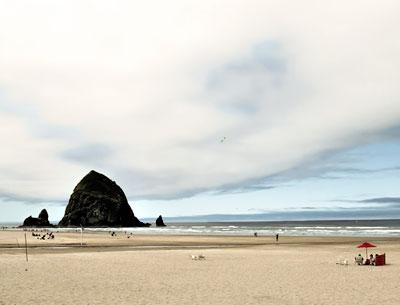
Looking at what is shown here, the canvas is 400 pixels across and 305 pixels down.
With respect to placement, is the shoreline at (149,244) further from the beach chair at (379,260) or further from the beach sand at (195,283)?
the beach chair at (379,260)

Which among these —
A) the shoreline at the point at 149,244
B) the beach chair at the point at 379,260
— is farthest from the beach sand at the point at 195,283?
the shoreline at the point at 149,244

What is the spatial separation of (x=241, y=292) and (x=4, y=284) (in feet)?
36.9

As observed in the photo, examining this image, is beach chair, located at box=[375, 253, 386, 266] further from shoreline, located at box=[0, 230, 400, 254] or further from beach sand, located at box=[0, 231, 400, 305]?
shoreline, located at box=[0, 230, 400, 254]

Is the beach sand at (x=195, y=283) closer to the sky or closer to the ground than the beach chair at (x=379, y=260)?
closer to the sky

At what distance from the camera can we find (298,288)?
67.5 feet

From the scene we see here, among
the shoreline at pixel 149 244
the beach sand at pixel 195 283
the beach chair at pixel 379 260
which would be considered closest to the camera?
the beach sand at pixel 195 283

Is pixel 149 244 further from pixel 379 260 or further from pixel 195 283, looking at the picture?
pixel 195 283

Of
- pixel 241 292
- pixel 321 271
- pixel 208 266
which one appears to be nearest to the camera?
pixel 241 292

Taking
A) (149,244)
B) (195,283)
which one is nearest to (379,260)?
(195,283)

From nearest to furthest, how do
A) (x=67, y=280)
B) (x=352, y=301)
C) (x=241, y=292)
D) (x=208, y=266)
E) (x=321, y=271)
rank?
(x=352, y=301), (x=241, y=292), (x=67, y=280), (x=321, y=271), (x=208, y=266)

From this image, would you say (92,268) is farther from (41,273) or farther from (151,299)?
(151,299)

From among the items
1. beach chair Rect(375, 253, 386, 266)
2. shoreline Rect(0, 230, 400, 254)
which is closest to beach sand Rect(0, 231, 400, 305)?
beach chair Rect(375, 253, 386, 266)

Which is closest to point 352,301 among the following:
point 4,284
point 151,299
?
point 151,299

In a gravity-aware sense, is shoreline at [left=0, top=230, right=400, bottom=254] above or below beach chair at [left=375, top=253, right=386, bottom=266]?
below
